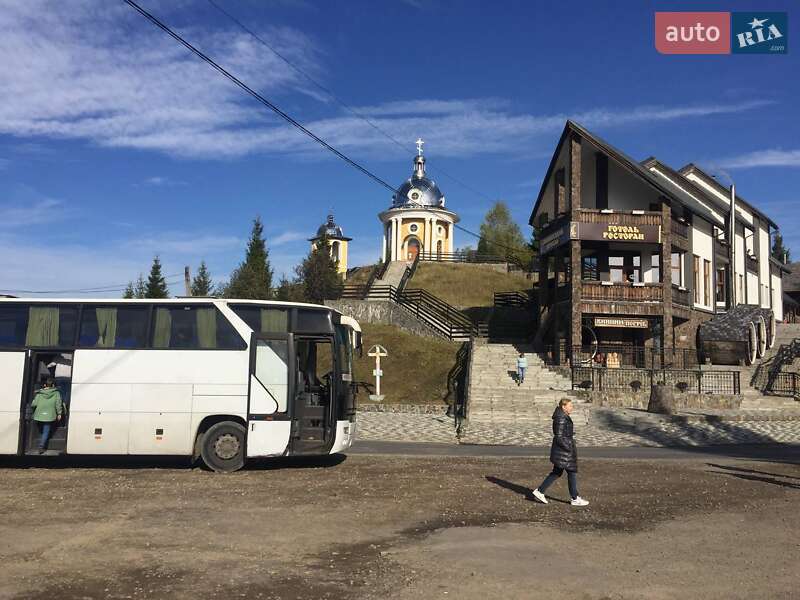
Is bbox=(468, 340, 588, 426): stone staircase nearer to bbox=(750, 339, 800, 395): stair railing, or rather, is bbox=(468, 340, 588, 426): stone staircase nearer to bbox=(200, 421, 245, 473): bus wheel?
bbox=(750, 339, 800, 395): stair railing

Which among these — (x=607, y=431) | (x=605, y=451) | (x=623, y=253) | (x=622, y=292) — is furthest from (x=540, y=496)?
(x=623, y=253)

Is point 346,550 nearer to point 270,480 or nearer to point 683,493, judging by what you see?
point 270,480

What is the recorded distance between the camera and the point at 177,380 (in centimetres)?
1534

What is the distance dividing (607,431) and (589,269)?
1743cm

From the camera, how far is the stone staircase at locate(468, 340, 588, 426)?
87.3ft

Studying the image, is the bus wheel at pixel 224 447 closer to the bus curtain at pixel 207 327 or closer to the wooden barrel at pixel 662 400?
the bus curtain at pixel 207 327

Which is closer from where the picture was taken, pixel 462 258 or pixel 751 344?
pixel 751 344

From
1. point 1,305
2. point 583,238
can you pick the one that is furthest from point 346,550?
point 583,238

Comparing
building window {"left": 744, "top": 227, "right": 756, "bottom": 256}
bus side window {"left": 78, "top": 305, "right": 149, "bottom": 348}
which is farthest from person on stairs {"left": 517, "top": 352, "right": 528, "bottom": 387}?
building window {"left": 744, "top": 227, "right": 756, "bottom": 256}

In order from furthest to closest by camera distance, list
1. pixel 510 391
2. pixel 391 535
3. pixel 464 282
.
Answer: pixel 464 282, pixel 510 391, pixel 391 535

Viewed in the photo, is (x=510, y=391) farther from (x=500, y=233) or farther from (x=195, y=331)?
(x=500, y=233)

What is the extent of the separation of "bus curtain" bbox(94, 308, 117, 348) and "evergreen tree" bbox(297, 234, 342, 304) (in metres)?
36.6

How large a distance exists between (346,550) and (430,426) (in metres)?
16.5

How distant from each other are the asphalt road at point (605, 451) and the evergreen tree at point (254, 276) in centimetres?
3208
